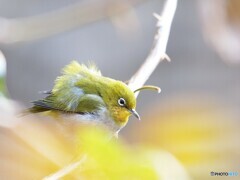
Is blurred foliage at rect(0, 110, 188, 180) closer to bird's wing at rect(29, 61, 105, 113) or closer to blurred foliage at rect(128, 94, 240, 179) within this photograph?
blurred foliage at rect(128, 94, 240, 179)

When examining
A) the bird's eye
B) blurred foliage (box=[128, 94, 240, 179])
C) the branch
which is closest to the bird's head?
the bird's eye

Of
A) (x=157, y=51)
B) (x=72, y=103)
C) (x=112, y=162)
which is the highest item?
(x=72, y=103)

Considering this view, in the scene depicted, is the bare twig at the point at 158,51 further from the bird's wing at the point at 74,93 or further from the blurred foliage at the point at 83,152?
the blurred foliage at the point at 83,152

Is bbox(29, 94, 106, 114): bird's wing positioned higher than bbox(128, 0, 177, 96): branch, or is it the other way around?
bbox(29, 94, 106, 114): bird's wing

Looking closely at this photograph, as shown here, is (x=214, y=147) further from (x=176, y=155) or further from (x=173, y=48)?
(x=173, y=48)

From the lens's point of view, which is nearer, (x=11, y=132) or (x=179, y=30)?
(x=11, y=132)

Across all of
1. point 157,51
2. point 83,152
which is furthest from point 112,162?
point 157,51

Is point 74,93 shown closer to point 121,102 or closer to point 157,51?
point 121,102

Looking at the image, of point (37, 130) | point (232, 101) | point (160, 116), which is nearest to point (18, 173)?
point (37, 130)

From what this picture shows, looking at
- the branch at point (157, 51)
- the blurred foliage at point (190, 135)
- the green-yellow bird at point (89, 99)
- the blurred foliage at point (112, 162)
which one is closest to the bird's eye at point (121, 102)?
the green-yellow bird at point (89, 99)
